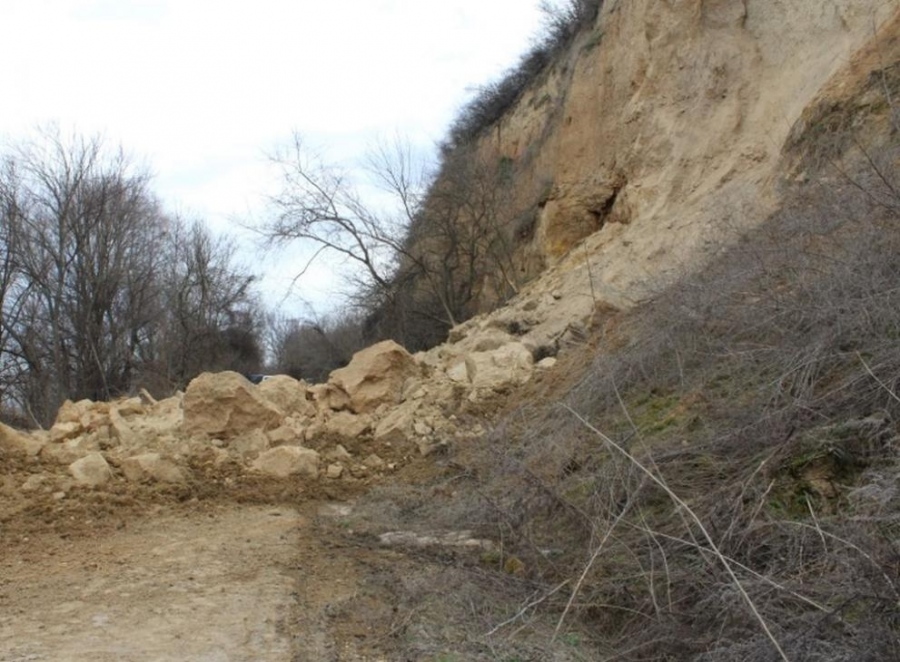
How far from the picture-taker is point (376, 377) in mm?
10664

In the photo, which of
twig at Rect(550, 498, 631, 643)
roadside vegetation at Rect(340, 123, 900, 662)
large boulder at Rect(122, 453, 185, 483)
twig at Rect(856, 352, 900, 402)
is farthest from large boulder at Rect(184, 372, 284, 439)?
twig at Rect(856, 352, 900, 402)

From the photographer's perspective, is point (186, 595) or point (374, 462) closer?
point (186, 595)

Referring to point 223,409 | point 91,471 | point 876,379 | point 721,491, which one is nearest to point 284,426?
point 223,409

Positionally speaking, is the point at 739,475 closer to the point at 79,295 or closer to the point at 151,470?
the point at 151,470

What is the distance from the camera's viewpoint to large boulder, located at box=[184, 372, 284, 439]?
9000 mm

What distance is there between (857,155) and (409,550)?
640cm

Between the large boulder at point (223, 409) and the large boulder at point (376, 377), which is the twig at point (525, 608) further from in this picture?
the large boulder at point (376, 377)

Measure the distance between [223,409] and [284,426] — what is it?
607 mm

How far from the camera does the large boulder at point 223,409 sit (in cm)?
900

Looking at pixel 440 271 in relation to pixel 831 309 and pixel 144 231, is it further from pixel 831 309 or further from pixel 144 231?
pixel 831 309

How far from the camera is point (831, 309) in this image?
5684 mm

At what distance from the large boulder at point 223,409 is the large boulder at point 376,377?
1419 mm

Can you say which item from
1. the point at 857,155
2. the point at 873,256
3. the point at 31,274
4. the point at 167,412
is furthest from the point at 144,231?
the point at 873,256

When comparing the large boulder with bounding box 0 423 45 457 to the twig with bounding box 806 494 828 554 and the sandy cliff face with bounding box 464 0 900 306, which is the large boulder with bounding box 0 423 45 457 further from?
the twig with bounding box 806 494 828 554
